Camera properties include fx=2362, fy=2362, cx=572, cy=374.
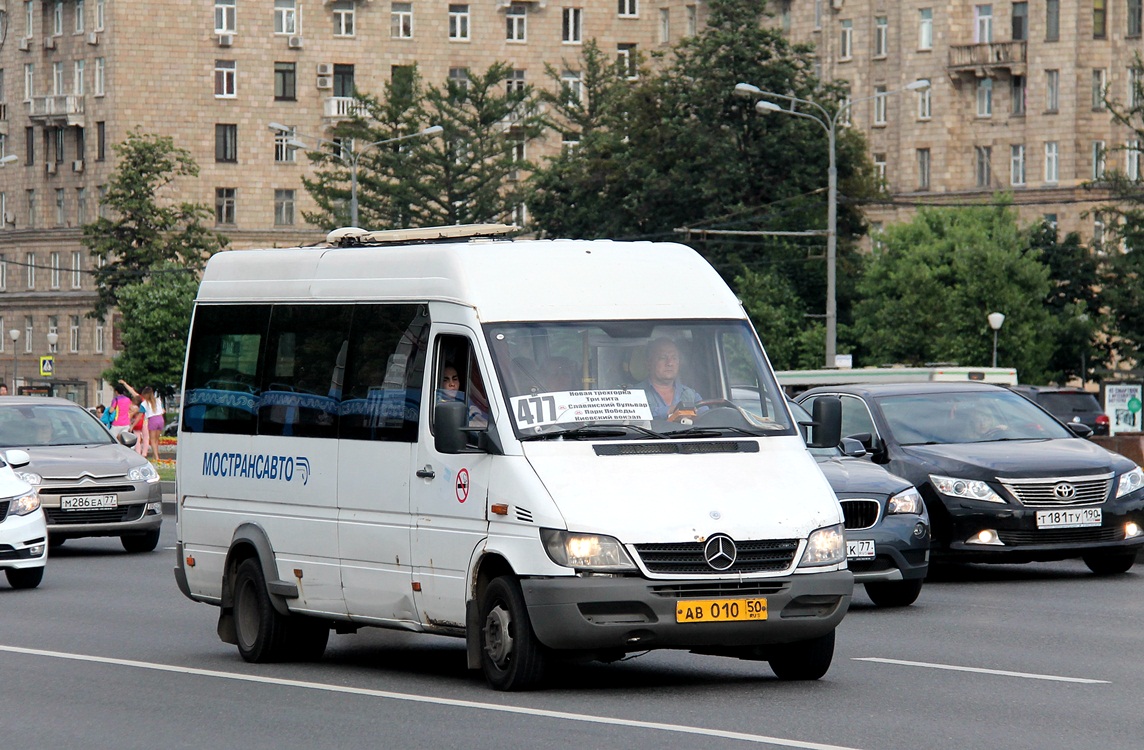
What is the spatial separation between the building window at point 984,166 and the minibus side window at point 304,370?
257 feet

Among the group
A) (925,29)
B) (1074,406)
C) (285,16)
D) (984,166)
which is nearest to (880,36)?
(925,29)

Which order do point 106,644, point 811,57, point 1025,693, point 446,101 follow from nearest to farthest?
point 1025,693
point 106,644
point 811,57
point 446,101

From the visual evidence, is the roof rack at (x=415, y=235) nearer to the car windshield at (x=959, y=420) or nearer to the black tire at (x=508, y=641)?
the black tire at (x=508, y=641)

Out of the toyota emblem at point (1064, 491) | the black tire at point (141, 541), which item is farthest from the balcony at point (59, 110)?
the toyota emblem at point (1064, 491)

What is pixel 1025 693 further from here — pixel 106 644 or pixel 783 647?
pixel 106 644

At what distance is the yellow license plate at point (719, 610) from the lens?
1100 cm

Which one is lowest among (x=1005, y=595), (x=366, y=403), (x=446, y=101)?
(x=1005, y=595)

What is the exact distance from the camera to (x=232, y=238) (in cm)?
10500

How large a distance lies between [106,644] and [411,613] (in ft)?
10.4

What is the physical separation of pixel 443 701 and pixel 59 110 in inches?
3840

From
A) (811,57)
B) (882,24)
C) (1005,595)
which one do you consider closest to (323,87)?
(882,24)

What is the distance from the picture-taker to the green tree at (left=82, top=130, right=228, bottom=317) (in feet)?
305

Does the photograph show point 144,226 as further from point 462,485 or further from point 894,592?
point 462,485

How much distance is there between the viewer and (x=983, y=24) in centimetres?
9000
